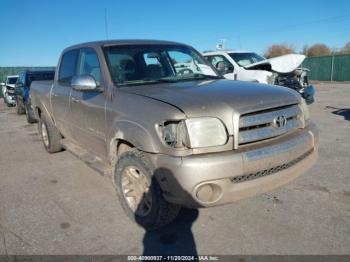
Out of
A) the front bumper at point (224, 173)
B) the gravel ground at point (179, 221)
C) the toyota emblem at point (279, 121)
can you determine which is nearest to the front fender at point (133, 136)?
the front bumper at point (224, 173)

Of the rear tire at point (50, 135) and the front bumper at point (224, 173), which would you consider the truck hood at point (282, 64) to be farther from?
the front bumper at point (224, 173)

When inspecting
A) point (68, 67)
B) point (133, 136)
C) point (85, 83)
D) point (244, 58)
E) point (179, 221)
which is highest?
point (244, 58)

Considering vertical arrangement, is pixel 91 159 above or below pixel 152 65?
below

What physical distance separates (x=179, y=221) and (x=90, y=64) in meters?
2.39

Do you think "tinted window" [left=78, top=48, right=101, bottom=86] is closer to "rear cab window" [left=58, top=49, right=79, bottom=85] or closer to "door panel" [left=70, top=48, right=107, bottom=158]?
"door panel" [left=70, top=48, right=107, bottom=158]

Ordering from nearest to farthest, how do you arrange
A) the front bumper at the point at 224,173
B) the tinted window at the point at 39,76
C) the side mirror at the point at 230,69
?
1. the front bumper at the point at 224,173
2. the side mirror at the point at 230,69
3. the tinted window at the point at 39,76

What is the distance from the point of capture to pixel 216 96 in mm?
3133

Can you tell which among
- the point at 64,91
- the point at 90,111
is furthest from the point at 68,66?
the point at 90,111

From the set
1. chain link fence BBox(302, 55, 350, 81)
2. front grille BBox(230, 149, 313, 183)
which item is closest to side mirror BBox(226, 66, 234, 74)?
front grille BBox(230, 149, 313, 183)

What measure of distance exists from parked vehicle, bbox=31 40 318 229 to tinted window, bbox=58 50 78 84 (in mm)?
774

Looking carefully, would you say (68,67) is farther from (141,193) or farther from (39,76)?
(39,76)

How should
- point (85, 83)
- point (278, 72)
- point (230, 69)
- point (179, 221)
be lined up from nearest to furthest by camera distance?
point (179, 221) → point (85, 83) → point (278, 72) → point (230, 69)

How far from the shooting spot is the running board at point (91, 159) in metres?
3.92

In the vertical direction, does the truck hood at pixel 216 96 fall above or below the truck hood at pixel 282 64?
below
